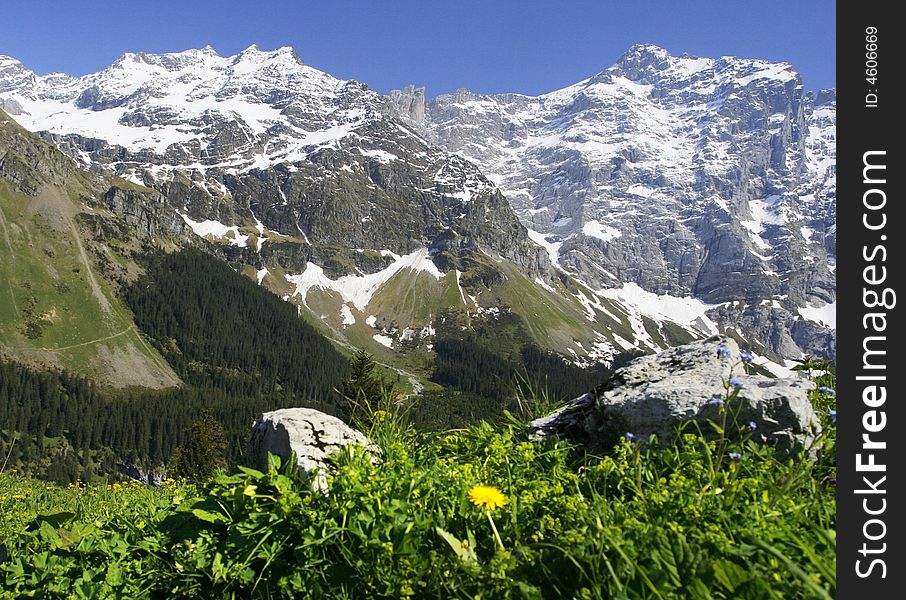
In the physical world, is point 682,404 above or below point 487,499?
above

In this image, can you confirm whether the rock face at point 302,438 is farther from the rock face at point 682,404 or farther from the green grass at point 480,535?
the rock face at point 682,404

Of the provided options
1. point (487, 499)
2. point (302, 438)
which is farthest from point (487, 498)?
point (302, 438)

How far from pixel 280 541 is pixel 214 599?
2.16 feet

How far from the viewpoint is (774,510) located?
3117 millimetres

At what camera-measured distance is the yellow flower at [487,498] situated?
3.61 metres

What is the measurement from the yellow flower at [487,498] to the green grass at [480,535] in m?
0.07

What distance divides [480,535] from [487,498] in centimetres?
28

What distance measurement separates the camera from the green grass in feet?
8.97

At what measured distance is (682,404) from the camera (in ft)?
17.1

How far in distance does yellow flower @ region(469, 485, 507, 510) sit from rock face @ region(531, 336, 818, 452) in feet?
6.78
